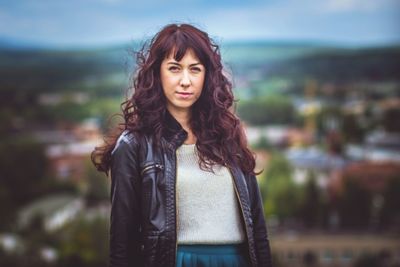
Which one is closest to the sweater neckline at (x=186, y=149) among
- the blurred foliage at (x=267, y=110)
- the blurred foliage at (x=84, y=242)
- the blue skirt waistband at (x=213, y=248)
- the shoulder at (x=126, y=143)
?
the shoulder at (x=126, y=143)

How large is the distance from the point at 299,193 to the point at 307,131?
50.7 inches

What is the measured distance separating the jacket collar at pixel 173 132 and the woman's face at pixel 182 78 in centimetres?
4

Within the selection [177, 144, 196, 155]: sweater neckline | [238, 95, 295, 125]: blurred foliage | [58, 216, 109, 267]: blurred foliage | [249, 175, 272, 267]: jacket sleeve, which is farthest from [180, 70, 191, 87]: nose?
[58, 216, 109, 267]: blurred foliage

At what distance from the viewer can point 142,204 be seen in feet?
5.19

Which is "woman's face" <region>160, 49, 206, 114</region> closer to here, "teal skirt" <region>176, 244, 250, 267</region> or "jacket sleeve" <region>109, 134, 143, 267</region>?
"jacket sleeve" <region>109, 134, 143, 267</region>

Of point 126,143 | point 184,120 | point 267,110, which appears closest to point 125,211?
point 126,143

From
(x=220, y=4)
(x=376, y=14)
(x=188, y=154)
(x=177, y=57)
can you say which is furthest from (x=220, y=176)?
(x=376, y=14)

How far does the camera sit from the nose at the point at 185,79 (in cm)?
165

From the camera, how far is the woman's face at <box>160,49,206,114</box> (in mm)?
1658

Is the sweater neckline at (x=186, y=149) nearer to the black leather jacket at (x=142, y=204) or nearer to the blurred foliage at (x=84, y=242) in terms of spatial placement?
the black leather jacket at (x=142, y=204)

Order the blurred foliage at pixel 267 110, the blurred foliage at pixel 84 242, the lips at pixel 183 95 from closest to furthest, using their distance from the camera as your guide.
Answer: the lips at pixel 183 95, the blurred foliage at pixel 84 242, the blurred foliage at pixel 267 110

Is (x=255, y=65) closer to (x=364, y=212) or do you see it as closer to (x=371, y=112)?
(x=371, y=112)

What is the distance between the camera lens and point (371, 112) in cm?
1559

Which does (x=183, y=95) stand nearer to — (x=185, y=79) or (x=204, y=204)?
(x=185, y=79)
